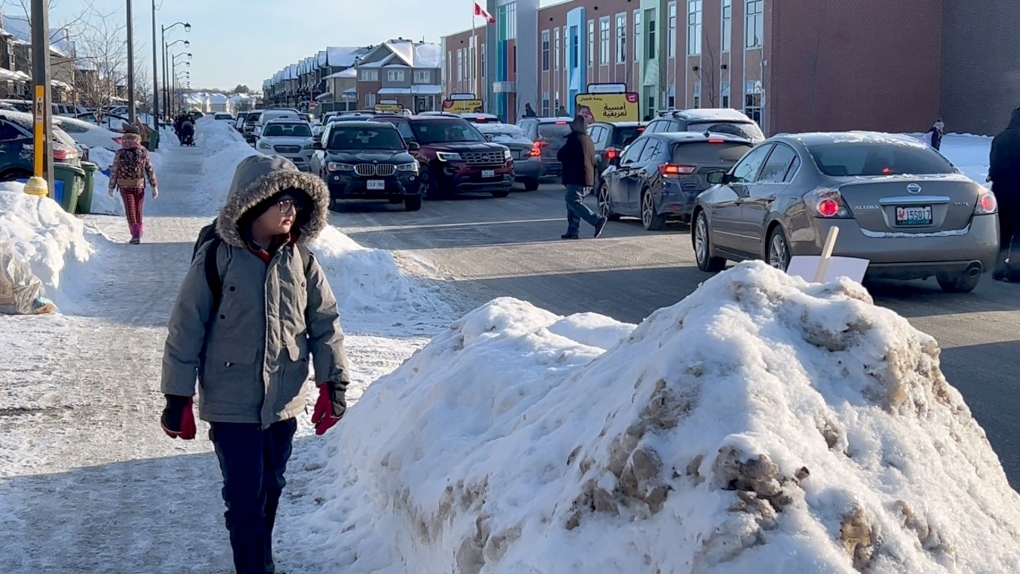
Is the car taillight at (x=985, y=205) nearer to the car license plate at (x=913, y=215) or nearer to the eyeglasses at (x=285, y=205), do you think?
the car license plate at (x=913, y=215)

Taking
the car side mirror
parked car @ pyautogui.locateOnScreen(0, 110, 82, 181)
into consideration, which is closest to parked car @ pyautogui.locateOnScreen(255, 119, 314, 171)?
parked car @ pyautogui.locateOnScreen(0, 110, 82, 181)

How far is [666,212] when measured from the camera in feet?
58.9

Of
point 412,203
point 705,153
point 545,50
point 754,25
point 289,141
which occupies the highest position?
point 545,50

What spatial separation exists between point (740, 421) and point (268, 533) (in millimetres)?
2404

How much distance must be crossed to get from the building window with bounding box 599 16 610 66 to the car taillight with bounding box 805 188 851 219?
56.7m

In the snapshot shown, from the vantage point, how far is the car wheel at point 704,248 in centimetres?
1349

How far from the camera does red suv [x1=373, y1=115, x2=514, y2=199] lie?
2462cm

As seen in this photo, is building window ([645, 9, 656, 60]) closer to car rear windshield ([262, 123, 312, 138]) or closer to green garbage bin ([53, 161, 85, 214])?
car rear windshield ([262, 123, 312, 138])

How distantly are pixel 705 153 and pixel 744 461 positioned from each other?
15.1 metres

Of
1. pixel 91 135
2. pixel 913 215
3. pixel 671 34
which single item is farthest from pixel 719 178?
pixel 671 34

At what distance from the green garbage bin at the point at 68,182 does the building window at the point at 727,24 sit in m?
37.3

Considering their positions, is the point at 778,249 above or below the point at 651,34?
below

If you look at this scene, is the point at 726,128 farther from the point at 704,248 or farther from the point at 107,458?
the point at 107,458

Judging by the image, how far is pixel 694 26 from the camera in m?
55.2
